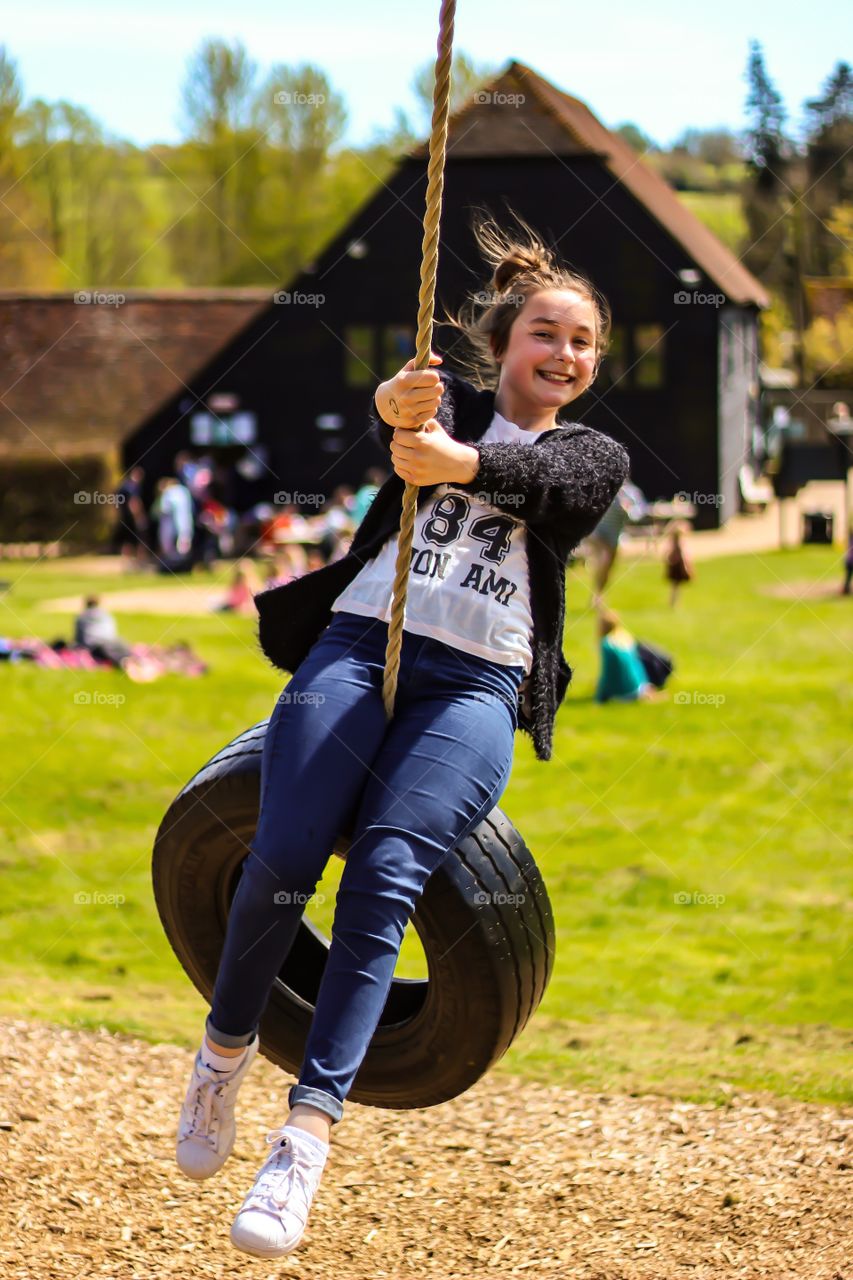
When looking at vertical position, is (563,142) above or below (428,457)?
above

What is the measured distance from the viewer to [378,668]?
318 cm

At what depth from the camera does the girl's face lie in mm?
3355

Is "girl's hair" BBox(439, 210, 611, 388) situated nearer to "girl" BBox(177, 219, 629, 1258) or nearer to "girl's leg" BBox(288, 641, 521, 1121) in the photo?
"girl" BBox(177, 219, 629, 1258)

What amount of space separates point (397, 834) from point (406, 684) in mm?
346

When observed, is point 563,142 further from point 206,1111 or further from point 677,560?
point 206,1111

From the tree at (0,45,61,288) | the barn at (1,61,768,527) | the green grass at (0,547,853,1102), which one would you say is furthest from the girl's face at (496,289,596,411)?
the tree at (0,45,61,288)

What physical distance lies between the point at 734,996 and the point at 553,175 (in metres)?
21.9

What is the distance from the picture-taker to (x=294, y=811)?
2996mm

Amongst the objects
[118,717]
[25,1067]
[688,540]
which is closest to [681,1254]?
[25,1067]

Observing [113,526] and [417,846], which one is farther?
[113,526]

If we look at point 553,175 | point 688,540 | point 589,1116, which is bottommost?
point 688,540

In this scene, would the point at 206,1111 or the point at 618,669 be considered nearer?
the point at 206,1111

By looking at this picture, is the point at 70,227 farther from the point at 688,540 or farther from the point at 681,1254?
the point at 681,1254

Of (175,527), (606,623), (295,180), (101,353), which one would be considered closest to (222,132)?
(295,180)
